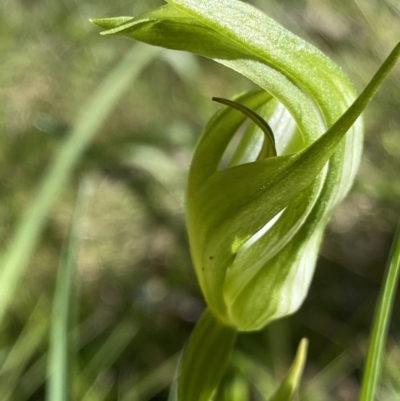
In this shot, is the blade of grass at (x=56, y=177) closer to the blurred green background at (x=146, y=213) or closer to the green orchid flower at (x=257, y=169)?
the blurred green background at (x=146, y=213)

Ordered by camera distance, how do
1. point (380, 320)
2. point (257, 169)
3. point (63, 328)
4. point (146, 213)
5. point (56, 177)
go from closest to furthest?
point (257, 169) < point (380, 320) < point (63, 328) < point (56, 177) < point (146, 213)

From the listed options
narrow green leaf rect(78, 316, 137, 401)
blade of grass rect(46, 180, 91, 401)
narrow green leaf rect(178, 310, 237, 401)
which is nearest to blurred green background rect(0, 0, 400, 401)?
narrow green leaf rect(78, 316, 137, 401)

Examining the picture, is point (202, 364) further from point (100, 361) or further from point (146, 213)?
point (146, 213)

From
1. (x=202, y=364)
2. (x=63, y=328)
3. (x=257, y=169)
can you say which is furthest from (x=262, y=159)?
(x=63, y=328)

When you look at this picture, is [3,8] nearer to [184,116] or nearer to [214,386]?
[184,116]

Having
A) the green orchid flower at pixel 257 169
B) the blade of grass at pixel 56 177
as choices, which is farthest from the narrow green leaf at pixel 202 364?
the blade of grass at pixel 56 177

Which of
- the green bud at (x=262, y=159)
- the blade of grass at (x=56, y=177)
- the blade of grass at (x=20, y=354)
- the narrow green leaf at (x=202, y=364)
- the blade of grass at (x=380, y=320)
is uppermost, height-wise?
the green bud at (x=262, y=159)

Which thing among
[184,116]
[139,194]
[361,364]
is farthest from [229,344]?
[184,116]

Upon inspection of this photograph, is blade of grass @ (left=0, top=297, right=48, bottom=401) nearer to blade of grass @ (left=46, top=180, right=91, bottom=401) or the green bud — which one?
blade of grass @ (left=46, top=180, right=91, bottom=401)
